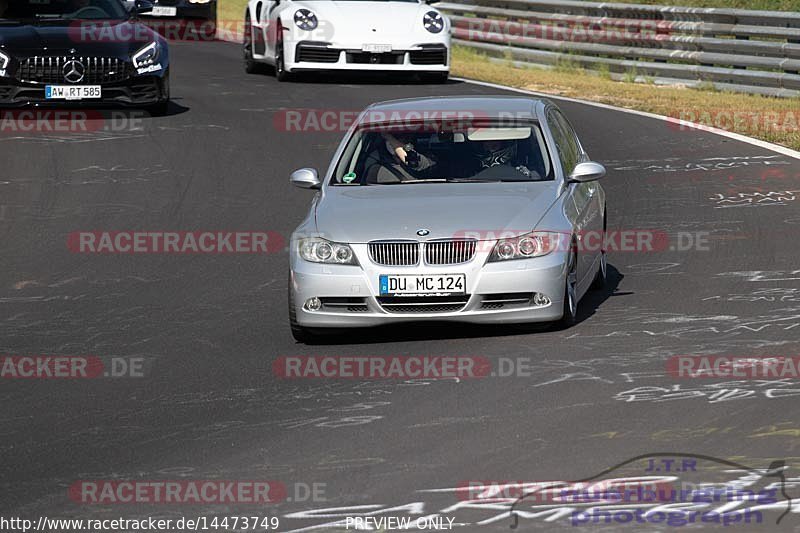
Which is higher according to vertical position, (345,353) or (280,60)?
(345,353)

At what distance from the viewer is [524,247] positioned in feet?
31.0

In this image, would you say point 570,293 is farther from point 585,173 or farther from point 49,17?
point 49,17

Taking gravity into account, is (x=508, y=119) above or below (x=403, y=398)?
above

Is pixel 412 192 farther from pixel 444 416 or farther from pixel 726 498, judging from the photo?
pixel 726 498

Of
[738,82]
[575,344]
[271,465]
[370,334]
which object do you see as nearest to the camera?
[271,465]

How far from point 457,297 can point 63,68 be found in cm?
1073

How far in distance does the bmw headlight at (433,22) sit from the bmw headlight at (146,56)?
4.92 meters

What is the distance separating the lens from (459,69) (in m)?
26.4

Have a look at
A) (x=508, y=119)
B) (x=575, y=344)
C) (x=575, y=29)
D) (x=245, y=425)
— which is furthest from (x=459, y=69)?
(x=245, y=425)

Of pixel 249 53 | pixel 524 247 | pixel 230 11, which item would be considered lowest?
pixel 230 11

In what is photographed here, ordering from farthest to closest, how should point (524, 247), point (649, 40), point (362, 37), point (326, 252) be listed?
point (649, 40)
point (362, 37)
point (326, 252)
point (524, 247)

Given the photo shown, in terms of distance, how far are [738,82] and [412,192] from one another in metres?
13.7

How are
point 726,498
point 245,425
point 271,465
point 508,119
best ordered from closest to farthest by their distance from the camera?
point 726,498
point 271,465
point 245,425
point 508,119

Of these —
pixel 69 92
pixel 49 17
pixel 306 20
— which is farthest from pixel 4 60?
pixel 306 20
